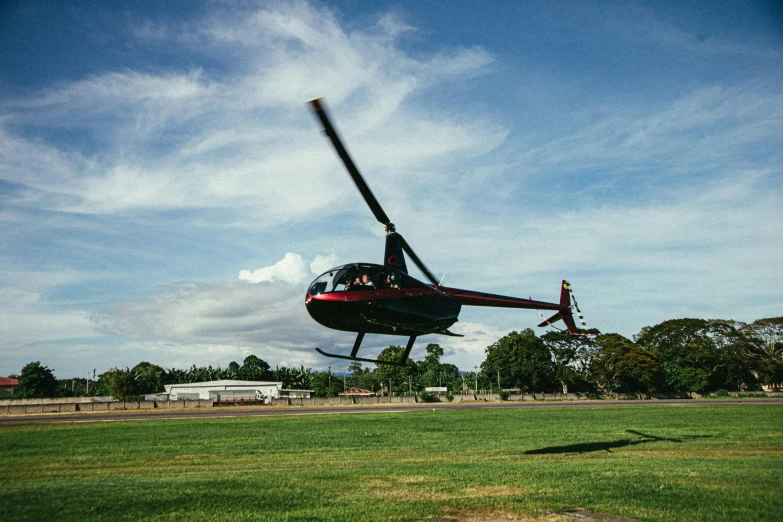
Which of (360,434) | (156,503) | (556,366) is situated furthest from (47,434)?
(556,366)

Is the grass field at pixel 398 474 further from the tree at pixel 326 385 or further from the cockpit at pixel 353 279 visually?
the tree at pixel 326 385

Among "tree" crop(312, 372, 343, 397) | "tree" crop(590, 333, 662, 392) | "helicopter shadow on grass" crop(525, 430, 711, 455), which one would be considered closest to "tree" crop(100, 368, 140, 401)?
"tree" crop(312, 372, 343, 397)

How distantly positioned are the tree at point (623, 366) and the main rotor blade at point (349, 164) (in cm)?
8237

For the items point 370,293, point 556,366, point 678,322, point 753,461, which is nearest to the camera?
point 370,293

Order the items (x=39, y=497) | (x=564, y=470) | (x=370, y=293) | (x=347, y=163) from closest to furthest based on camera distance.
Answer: (x=39, y=497) → (x=347, y=163) → (x=370, y=293) → (x=564, y=470)

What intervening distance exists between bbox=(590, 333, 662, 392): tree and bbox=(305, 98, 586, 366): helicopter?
259 feet

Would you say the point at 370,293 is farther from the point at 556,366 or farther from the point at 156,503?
the point at 556,366

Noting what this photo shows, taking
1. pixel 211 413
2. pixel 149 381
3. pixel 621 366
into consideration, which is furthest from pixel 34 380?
pixel 621 366

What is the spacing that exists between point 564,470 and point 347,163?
11130mm

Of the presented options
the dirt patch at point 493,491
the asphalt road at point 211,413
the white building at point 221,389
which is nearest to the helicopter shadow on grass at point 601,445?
the dirt patch at point 493,491

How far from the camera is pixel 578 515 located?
9.80 metres

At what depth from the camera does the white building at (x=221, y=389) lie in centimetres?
9762

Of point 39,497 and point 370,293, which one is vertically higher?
point 370,293

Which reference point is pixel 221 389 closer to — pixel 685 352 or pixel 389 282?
pixel 685 352
